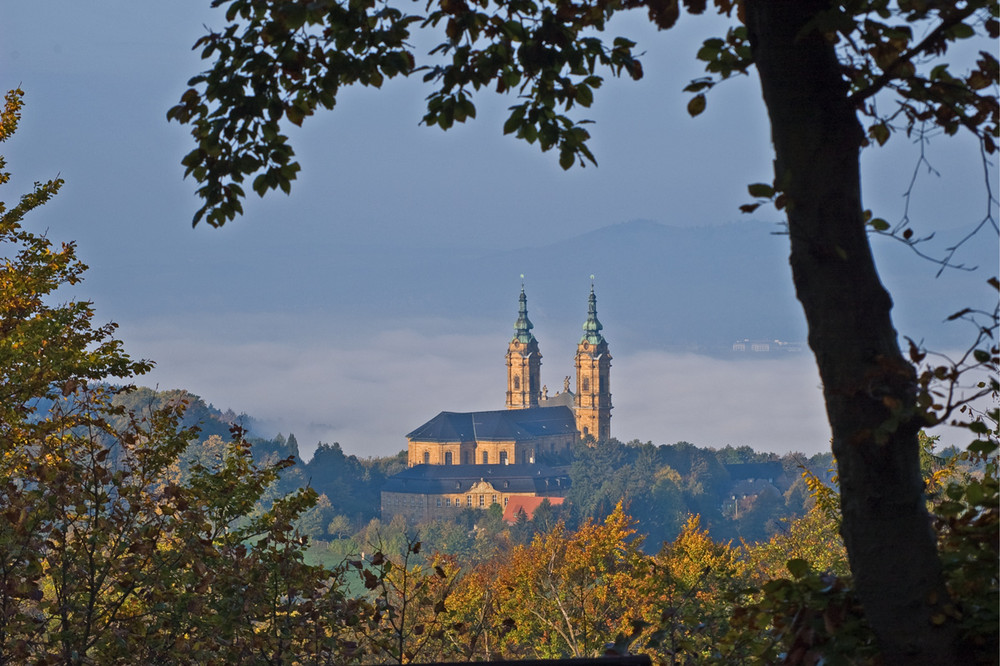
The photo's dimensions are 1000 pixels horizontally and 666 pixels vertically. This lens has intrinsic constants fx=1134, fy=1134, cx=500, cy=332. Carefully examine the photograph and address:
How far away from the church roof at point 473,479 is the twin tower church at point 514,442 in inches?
4.5

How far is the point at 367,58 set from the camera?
12.0 ft

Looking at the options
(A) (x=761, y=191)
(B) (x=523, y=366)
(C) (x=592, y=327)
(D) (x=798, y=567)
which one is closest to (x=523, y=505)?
(B) (x=523, y=366)

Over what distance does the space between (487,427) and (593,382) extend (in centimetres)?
1850

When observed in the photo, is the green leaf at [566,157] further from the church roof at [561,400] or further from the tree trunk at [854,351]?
the church roof at [561,400]

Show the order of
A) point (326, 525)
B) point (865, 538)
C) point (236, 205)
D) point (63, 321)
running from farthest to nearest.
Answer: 1. point (326, 525)
2. point (63, 321)
3. point (236, 205)
4. point (865, 538)

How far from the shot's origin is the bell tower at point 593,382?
487 feet

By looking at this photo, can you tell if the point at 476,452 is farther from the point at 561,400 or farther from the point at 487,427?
the point at 561,400

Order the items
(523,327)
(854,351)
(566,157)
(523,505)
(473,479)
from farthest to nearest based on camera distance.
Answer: (523,327) → (473,479) → (523,505) → (566,157) → (854,351)

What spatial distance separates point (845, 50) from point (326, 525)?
363 feet

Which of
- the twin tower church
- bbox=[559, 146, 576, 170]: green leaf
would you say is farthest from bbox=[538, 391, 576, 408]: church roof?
bbox=[559, 146, 576, 170]: green leaf

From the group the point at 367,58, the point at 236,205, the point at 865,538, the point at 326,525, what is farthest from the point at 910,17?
the point at 326,525

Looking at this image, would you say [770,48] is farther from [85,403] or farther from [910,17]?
[85,403]

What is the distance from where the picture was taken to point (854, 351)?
246 cm

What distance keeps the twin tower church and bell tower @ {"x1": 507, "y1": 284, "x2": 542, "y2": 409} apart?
0.14m
